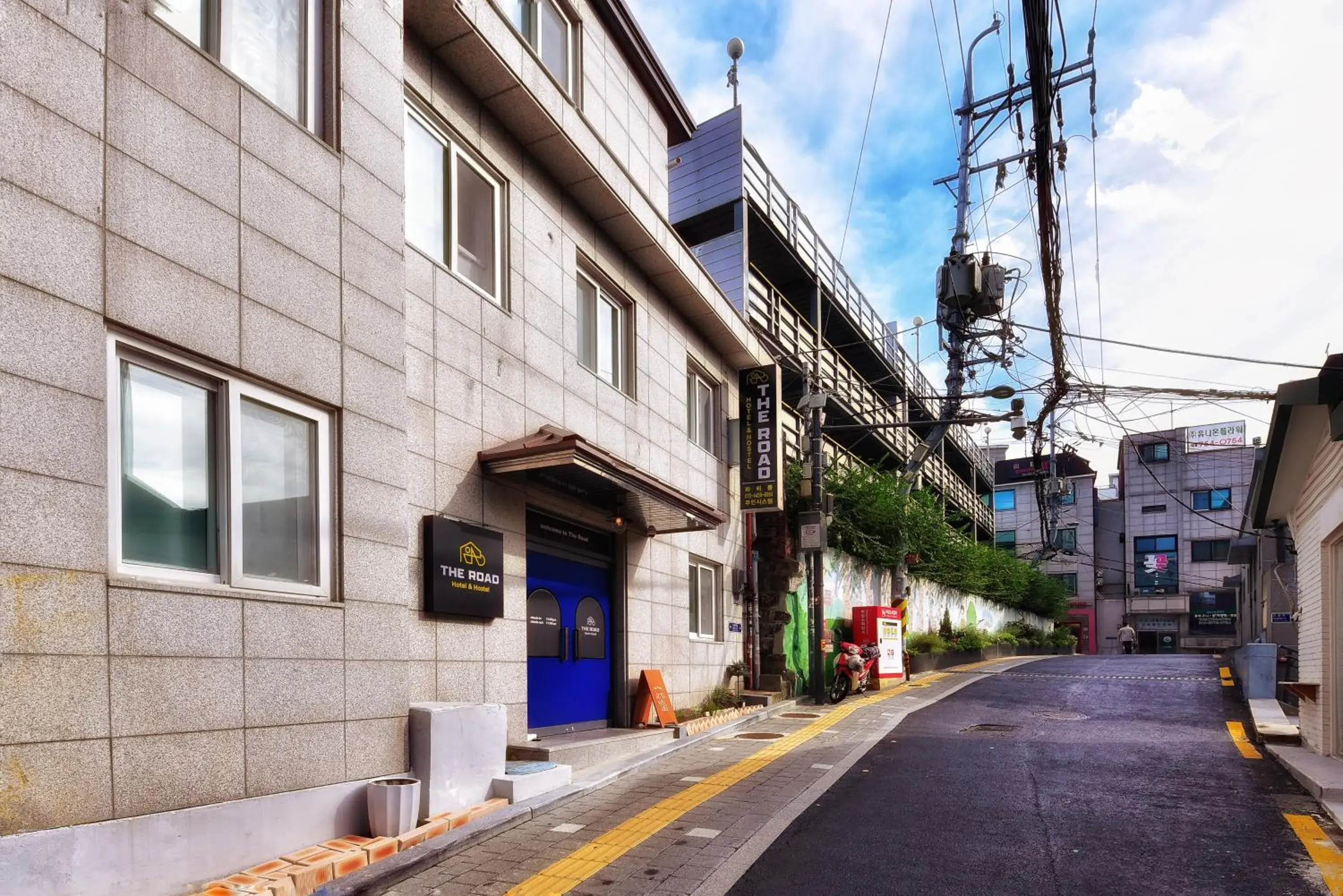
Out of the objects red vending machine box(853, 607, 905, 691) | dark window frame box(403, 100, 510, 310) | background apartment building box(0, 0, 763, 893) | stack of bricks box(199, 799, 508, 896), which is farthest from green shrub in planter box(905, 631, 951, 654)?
stack of bricks box(199, 799, 508, 896)

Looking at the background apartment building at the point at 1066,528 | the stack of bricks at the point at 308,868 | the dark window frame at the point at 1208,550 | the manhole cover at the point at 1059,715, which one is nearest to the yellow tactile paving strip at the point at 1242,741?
the manhole cover at the point at 1059,715

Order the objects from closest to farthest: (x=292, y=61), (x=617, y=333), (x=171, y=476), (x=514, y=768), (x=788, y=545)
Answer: (x=171, y=476), (x=292, y=61), (x=514, y=768), (x=617, y=333), (x=788, y=545)

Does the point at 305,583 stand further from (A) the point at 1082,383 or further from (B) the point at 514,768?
(A) the point at 1082,383

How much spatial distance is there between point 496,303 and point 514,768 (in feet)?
15.0

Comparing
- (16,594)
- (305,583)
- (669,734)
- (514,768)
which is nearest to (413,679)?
(514,768)

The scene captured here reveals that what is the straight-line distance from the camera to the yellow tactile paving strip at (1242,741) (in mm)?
10383

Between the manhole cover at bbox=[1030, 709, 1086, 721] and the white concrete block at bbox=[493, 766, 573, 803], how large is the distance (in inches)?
329

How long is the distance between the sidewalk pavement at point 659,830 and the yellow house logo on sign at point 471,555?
2273 millimetres

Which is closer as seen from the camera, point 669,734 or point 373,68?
point 373,68

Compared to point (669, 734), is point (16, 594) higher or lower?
higher

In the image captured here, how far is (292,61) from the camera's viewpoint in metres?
6.80

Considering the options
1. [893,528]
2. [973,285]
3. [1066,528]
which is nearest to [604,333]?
[893,528]

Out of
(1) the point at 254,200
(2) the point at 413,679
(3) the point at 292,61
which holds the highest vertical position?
(3) the point at 292,61

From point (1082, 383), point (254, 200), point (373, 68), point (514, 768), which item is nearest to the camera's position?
point (254, 200)
